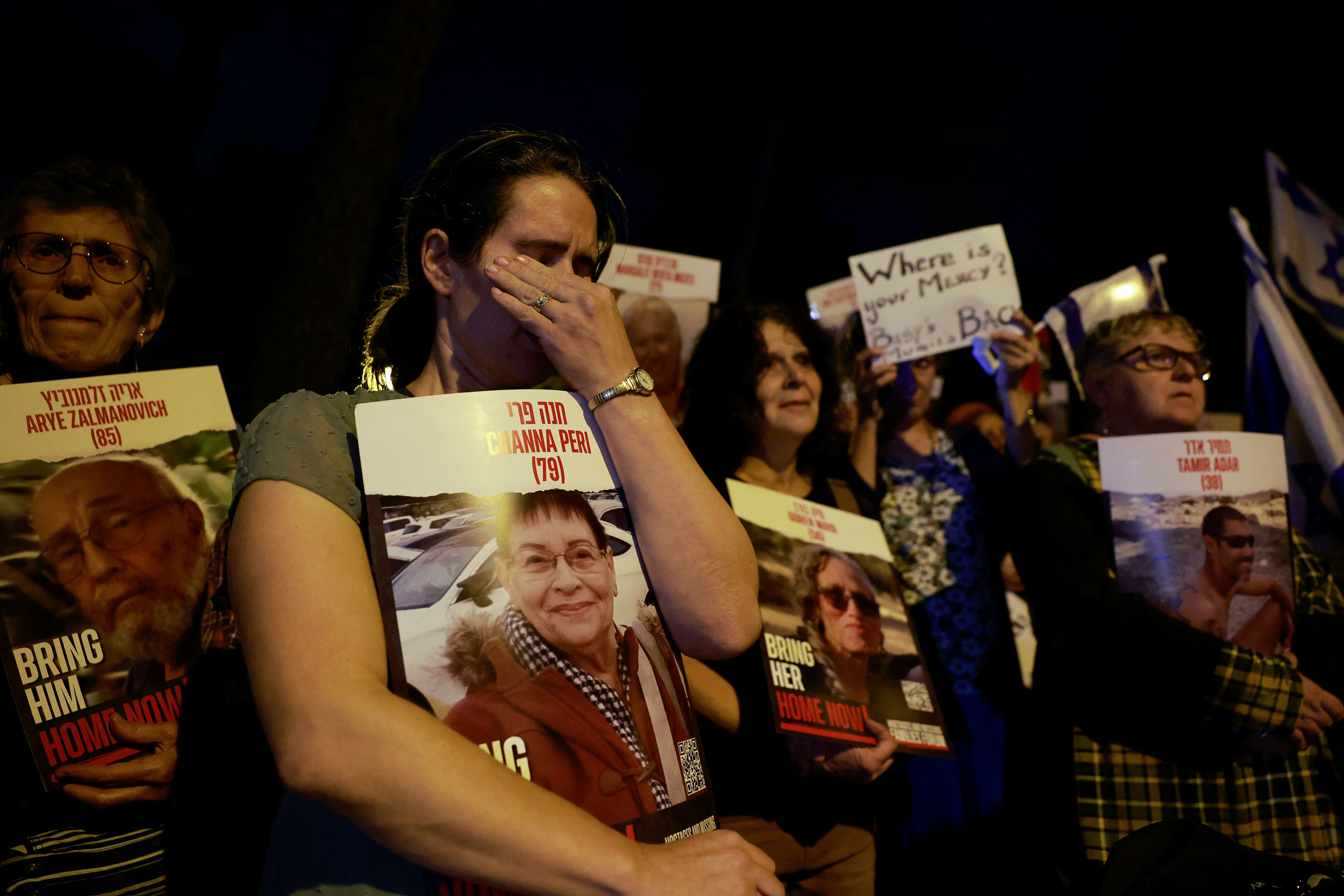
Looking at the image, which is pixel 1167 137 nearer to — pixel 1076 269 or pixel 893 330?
pixel 1076 269

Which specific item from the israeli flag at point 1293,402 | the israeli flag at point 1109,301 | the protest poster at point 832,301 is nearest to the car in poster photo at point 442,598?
the protest poster at point 832,301

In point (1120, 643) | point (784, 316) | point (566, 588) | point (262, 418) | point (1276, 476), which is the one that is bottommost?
point (1120, 643)

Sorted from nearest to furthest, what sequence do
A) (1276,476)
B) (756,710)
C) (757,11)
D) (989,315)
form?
(756,710) → (1276,476) → (989,315) → (757,11)

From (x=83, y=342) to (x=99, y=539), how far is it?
454mm

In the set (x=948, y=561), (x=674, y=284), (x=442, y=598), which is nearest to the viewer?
(x=442, y=598)

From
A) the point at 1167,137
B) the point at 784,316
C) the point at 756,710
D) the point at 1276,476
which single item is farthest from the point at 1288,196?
the point at 1167,137

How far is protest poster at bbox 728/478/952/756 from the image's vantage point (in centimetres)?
200

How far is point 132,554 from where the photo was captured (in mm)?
1615

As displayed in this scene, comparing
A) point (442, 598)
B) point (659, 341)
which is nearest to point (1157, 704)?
point (442, 598)

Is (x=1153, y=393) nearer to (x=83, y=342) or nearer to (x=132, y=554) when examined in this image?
(x=132, y=554)

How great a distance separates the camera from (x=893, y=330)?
12.3 ft

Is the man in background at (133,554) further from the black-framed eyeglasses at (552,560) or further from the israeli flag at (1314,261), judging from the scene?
the israeli flag at (1314,261)

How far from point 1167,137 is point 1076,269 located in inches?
83.1

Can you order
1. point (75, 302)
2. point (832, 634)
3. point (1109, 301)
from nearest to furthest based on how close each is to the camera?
point (75, 302) < point (832, 634) < point (1109, 301)
